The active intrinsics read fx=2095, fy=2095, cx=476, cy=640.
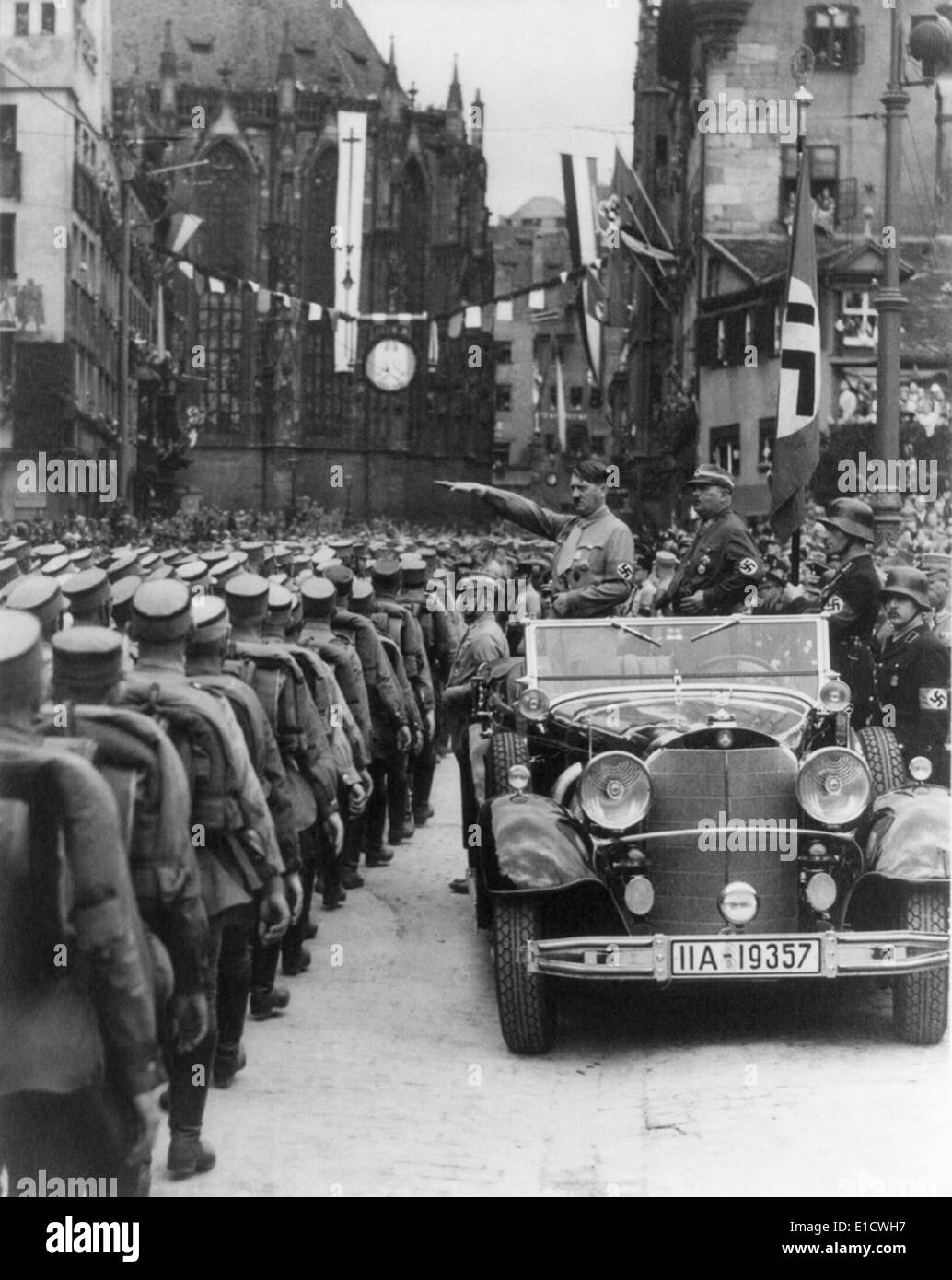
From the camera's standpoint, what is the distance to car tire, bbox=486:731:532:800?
→ 10625 mm

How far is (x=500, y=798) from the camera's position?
9594 mm

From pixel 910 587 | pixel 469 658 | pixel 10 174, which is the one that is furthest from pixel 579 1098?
pixel 10 174

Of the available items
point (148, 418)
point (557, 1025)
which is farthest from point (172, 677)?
point (148, 418)

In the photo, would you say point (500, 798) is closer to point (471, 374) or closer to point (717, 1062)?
point (717, 1062)

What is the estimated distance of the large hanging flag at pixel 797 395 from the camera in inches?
529

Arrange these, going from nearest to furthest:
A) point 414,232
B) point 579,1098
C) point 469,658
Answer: point 579,1098
point 469,658
point 414,232

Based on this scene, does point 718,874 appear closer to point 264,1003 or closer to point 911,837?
point 911,837

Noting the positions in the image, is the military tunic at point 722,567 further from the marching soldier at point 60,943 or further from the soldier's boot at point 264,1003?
the marching soldier at point 60,943

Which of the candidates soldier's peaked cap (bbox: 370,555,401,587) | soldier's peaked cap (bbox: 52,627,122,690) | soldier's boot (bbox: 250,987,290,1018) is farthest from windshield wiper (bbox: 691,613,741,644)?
soldier's peaked cap (bbox: 370,555,401,587)

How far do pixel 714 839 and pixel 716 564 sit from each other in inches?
106

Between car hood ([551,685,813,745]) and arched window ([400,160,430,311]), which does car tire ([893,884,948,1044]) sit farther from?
arched window ([400,160,430,311])

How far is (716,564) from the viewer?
11430 mm

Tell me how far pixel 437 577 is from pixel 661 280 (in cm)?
3879

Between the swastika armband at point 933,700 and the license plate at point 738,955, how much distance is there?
2572mm
